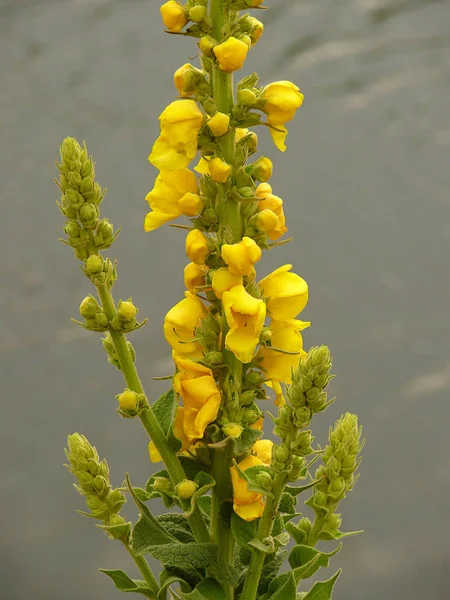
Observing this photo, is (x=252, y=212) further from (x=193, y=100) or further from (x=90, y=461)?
(x=90, y=461)

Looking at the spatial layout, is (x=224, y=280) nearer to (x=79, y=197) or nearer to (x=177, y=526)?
(x=79, y=197)

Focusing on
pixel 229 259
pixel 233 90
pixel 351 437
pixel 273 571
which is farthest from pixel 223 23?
pixel 273 571

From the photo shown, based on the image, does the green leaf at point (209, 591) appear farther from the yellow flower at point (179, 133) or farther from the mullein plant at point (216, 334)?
the yellow flower at point (179, 133)

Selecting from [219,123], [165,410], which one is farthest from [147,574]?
[219,123]

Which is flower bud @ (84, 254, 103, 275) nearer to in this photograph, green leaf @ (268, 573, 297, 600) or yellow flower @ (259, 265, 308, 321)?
yellow flower @ (259, 265, 308, 321)

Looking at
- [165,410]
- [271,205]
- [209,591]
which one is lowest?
[209,591]

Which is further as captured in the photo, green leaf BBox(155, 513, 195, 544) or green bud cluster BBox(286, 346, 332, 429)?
green leaf BBox(155, 513, 195, 544)

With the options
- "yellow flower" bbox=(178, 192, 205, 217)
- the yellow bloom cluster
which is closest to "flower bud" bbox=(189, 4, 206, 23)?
the yellow bloom cluster
